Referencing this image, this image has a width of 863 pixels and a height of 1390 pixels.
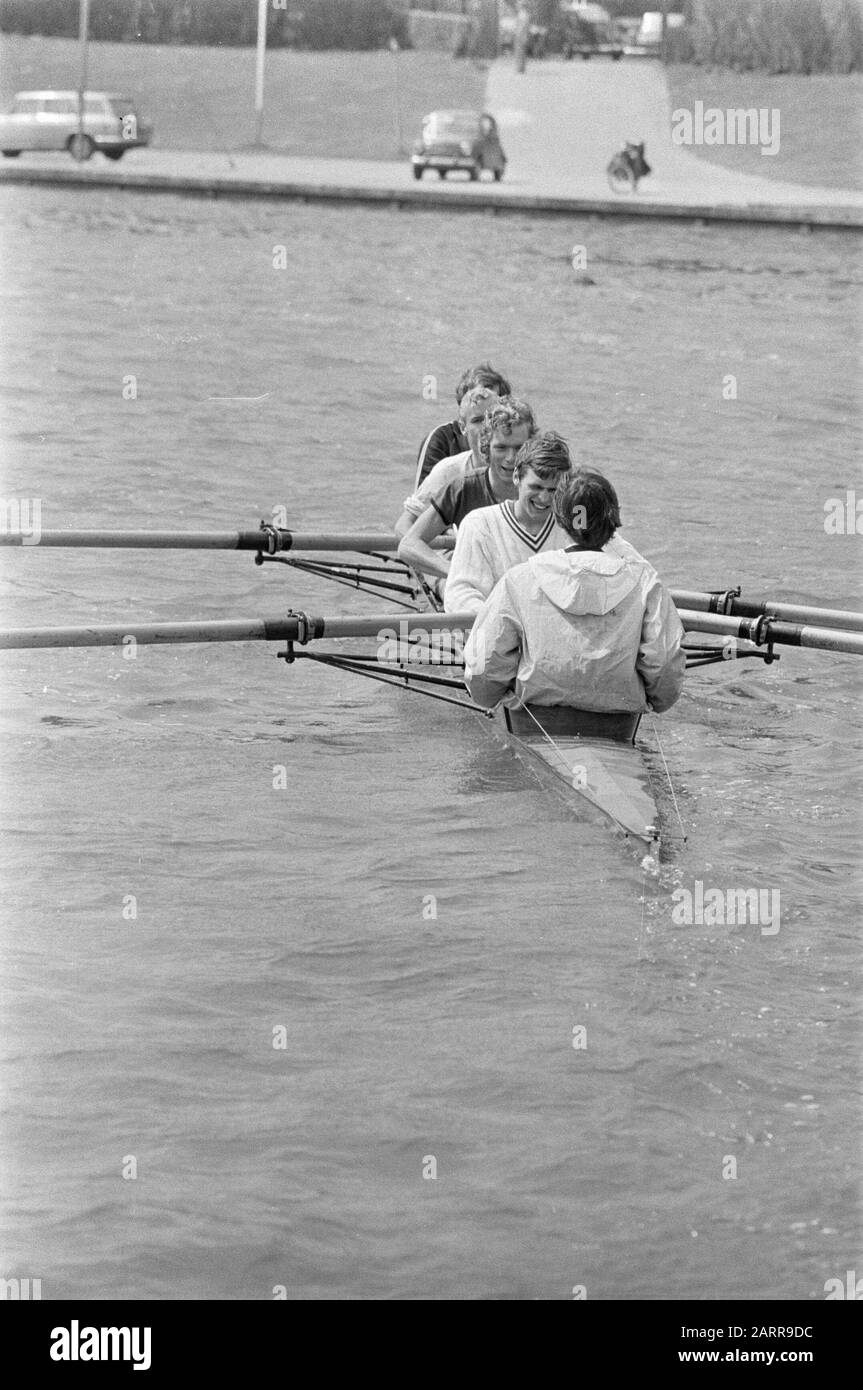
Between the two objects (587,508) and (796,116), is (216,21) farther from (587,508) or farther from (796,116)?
(587,508)

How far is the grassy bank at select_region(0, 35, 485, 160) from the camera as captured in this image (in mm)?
47062

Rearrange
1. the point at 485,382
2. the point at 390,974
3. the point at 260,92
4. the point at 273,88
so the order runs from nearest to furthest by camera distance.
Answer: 1. the point at 390,974
2. the point at 485,382
3. the point at 260,92
4. the point at 273,88

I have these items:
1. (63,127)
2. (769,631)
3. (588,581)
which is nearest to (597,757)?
(588,581)

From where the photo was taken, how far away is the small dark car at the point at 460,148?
39.6m

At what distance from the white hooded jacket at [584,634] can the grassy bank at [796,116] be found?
111ft

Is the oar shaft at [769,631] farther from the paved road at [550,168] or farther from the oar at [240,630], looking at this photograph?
the paved road at [550,168]

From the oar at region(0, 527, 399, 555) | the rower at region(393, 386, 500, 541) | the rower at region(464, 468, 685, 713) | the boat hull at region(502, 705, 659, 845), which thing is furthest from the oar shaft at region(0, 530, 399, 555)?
the rower at region(464, 468, 685, 713)

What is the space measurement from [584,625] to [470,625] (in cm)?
103

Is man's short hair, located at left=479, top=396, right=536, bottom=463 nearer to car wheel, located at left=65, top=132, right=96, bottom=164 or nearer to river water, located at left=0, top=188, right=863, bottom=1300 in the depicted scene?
river water, located at left=0, top=188, right=863, bottom=1300

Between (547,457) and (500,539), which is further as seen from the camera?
(500,539)

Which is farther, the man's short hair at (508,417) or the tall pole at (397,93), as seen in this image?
the tall pole at (397,93)

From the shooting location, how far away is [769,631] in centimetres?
904

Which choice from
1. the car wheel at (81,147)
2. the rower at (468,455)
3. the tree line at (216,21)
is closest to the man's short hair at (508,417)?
the rower at (468,455)

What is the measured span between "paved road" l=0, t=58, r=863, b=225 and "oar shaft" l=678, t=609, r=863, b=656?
26.2 m
